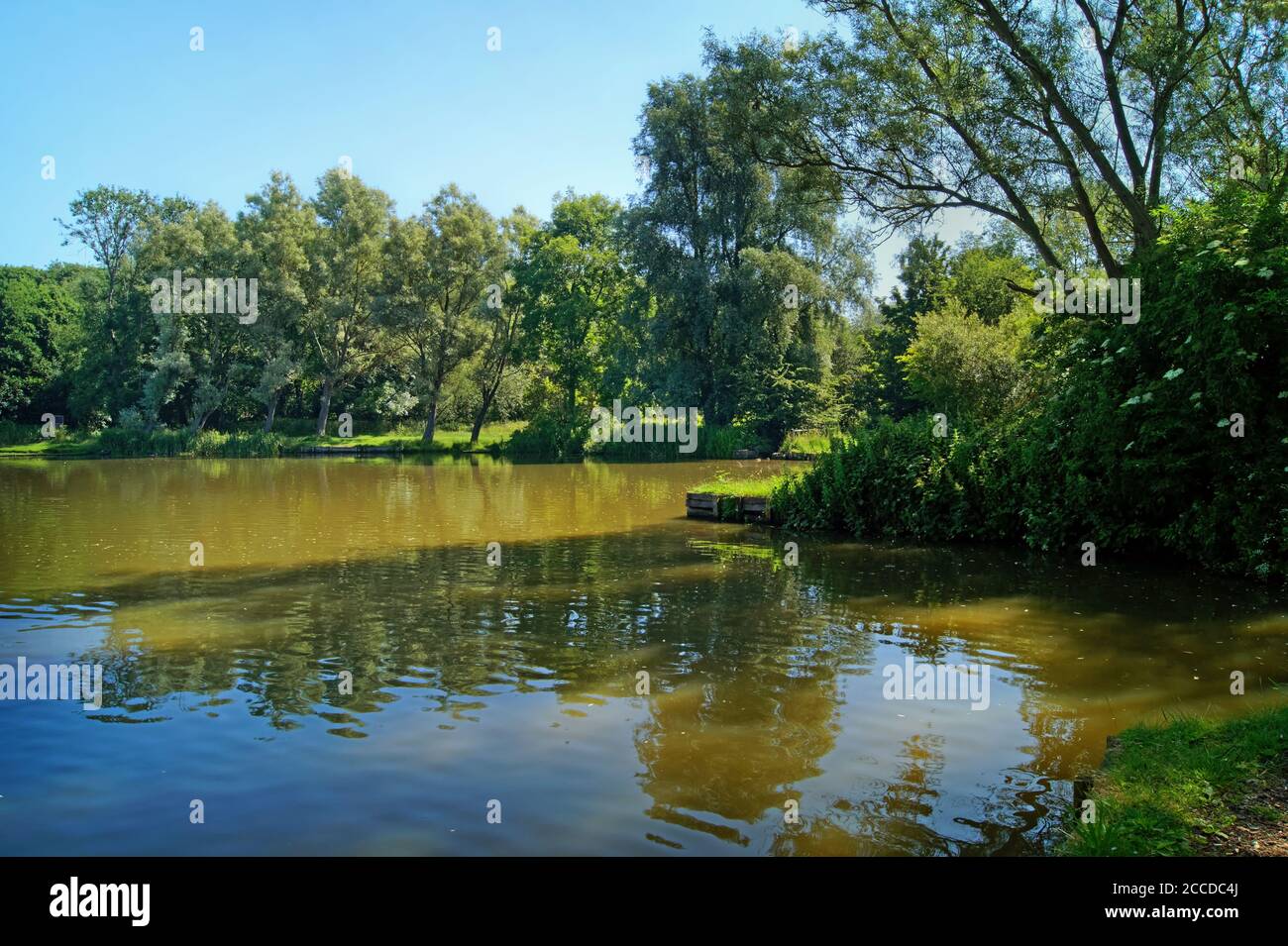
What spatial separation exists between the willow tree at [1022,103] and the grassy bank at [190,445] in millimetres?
37920

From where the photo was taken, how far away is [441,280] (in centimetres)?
6009

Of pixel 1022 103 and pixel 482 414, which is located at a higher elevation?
pixel 1022 103

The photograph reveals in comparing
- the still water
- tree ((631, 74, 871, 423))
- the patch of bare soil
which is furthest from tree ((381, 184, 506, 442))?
the patch of bare soil

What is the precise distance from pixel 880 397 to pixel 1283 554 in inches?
1307

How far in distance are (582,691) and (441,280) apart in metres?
54.7

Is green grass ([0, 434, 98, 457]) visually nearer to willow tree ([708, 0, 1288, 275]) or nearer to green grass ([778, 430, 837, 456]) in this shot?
green grass ([778, 430, 837, 456])

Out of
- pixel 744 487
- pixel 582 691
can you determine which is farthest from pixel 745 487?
pixel 582 691

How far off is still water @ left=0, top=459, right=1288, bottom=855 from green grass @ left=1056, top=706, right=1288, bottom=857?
55 centimetres

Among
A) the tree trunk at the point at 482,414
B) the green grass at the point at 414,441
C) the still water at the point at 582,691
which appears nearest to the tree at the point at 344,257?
the green grass at the point at 414,441

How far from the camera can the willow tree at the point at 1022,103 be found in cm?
2006

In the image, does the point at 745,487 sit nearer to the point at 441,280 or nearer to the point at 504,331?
the point at 441,280

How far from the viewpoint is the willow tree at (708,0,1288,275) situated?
65.8 feet

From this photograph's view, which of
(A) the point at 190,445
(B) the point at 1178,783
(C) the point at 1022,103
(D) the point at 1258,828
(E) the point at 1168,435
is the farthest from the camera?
(A) the point at 190,445
